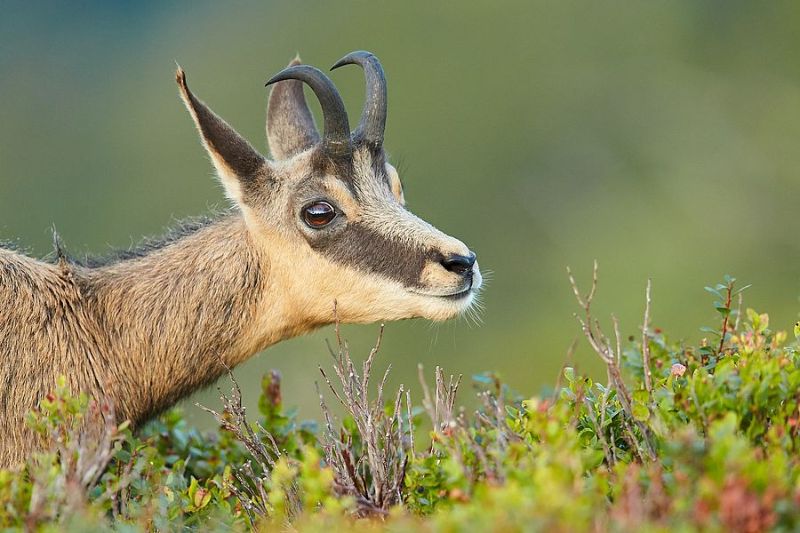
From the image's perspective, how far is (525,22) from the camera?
6649 inches

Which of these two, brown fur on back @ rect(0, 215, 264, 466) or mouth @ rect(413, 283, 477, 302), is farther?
mouth @ rect(413, 283, 477, 302)

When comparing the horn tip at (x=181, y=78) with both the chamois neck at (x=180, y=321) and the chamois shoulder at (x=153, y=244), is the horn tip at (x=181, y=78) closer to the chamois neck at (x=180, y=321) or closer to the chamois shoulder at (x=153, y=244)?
the chamois neck at (x=180, y=321)

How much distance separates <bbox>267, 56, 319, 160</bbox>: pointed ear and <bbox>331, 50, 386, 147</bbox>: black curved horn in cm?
104

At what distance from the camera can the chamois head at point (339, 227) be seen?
985 cm

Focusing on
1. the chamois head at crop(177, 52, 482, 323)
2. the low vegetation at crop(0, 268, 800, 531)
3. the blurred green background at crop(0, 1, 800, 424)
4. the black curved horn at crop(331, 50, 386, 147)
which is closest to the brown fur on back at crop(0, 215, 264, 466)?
the chamois head at crop(177, 52, 482, 323)

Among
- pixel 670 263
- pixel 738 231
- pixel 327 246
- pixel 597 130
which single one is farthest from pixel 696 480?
pixel 597 130

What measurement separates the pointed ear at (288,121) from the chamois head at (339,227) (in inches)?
37.7

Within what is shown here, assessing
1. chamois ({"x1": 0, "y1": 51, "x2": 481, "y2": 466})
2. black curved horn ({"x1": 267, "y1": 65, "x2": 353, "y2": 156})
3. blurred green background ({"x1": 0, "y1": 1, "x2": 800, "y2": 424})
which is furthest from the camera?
blurred green background ({"x1": 0, "y1": 1, "x2": 800, "y2": 424})

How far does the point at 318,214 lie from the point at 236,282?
0.91 m

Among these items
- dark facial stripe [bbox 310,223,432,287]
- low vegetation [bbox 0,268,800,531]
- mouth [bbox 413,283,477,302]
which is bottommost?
low vegetation [bbox 0,268,800,531]

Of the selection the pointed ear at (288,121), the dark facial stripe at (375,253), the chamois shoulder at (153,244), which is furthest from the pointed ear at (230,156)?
the pointed ear at (288,121)

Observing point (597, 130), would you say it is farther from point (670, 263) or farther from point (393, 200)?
point (393, 200)

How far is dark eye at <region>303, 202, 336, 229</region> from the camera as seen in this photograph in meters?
10.3

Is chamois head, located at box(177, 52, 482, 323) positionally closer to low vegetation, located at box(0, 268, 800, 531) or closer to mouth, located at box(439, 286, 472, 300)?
mouth, located at box(439, 286, 472, 300)
